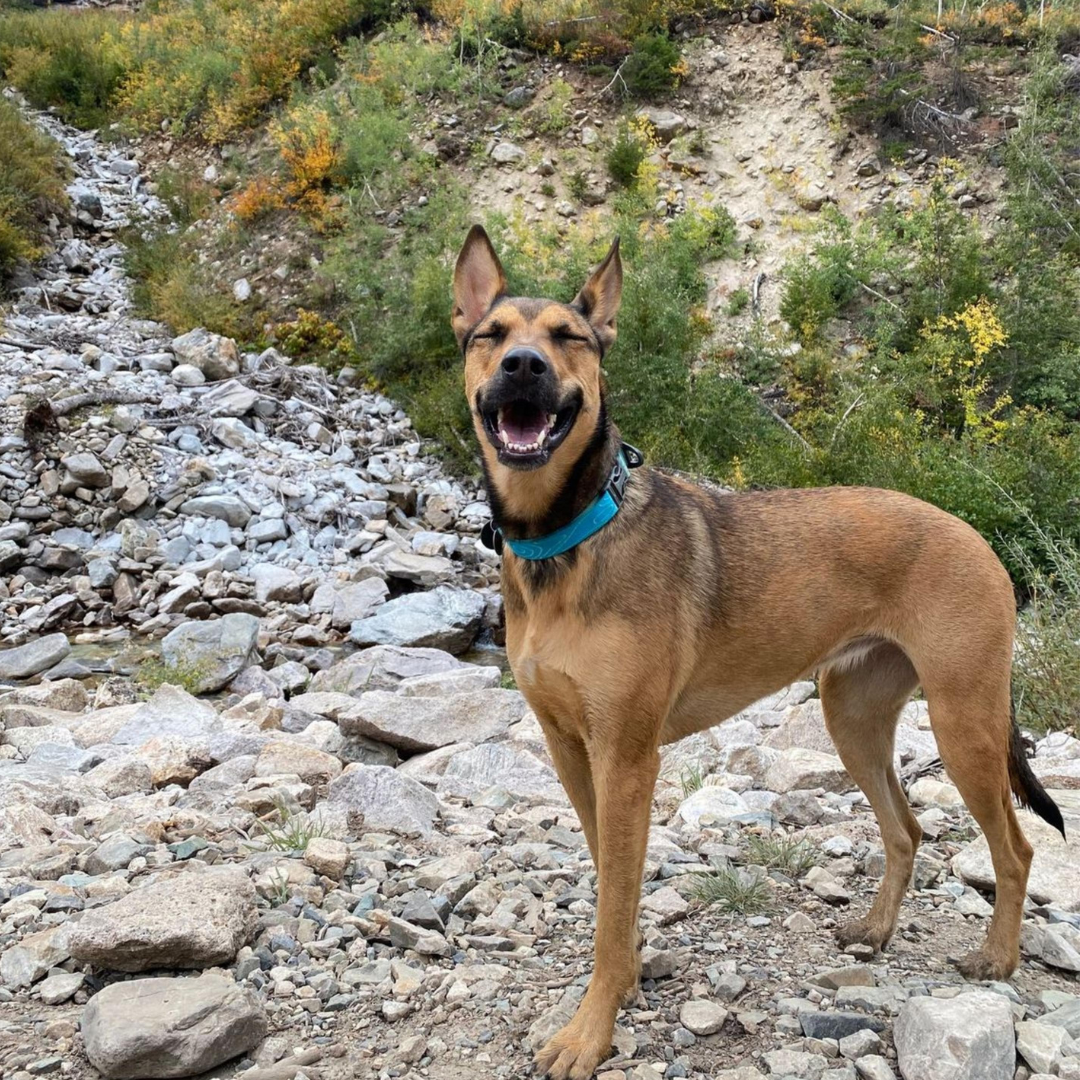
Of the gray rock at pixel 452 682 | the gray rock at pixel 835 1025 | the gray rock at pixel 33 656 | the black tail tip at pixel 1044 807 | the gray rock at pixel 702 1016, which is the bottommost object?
the gray rock at pixel 33 656

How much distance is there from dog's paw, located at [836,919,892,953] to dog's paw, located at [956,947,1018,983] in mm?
325

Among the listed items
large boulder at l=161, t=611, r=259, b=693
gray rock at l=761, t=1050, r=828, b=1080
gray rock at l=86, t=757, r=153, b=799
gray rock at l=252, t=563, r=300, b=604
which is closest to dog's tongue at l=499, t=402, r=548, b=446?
gray rock at l=761, t=1050, r=828, b=1080

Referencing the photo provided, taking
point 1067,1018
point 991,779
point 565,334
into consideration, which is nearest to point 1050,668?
point 991,779

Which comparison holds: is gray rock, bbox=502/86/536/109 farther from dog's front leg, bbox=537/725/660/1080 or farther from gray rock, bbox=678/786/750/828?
dog's front leg, bbox=537/725/660/1080

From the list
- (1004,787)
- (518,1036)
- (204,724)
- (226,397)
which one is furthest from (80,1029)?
(226,397)

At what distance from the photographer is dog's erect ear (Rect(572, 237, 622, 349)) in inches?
155

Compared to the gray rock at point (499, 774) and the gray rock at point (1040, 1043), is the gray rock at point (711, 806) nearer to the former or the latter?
the gray rock at point (499, 774)

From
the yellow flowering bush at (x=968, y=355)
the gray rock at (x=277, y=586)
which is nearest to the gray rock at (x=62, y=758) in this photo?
the gray rock at (x=277, y=586)

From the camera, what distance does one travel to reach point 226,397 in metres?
16.2

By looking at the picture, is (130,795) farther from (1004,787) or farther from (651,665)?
(1004,787)

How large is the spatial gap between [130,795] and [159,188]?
21.8 m

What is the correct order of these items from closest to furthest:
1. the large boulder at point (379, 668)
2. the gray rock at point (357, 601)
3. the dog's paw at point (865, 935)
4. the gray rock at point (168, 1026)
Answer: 1. the gray rock at point (168, 1026)
2. the dog's paw at point (865, 935)
3. the large boulder at point (379, 668)
4. the gray rock at point (357, 601)

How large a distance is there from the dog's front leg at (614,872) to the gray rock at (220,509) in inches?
453

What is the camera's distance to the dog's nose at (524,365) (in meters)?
3.24
